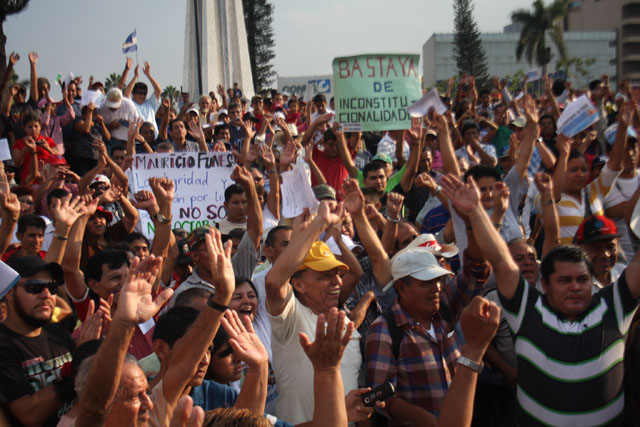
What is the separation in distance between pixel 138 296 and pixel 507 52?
107 metres

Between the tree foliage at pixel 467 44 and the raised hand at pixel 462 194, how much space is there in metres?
49.2

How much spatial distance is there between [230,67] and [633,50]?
3011 inches

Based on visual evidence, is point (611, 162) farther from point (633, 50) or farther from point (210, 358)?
point (633, 50)

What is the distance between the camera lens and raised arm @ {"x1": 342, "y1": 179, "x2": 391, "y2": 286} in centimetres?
421

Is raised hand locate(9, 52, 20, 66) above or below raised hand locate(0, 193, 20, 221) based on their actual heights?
above

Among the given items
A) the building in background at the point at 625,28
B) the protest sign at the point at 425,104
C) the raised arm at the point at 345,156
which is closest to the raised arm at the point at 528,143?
the protest sign at the point at 425,104

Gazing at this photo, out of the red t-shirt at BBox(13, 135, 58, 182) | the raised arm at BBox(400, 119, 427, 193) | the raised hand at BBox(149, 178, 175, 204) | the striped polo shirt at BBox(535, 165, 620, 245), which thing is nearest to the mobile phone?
the raised hand at BBox(149, 178, 175, 204)

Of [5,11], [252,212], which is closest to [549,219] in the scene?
[252,212]

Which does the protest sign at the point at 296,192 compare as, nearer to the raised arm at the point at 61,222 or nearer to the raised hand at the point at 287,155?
the raised hand at the point at 287,155

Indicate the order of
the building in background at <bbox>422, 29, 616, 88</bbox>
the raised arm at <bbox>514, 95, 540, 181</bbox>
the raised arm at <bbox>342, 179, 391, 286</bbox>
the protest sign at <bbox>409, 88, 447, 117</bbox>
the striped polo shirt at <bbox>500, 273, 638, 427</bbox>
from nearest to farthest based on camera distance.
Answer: the striped polo shirt at <bbox>500, 273, 638, 427</bbox>
the raised arm at <bbox>342, 179, 391, 286</bbox>
the raised arm at <bbox>514, 95, 540, 181</bbox>
the protest sign at <bbox>409, 88, 447, 117</bbox>
the building in background at <bbox>422, 29, 616, 88</bbox>

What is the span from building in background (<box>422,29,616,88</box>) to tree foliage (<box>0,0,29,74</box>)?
70.0m

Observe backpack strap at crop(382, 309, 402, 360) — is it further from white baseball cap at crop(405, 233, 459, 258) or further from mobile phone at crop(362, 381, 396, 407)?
white baseball cap at crop(405, 233, 459, 258)

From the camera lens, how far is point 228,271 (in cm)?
294

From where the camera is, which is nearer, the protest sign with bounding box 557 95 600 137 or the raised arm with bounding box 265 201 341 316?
the raised arm with bounding box 265 201 341 316
